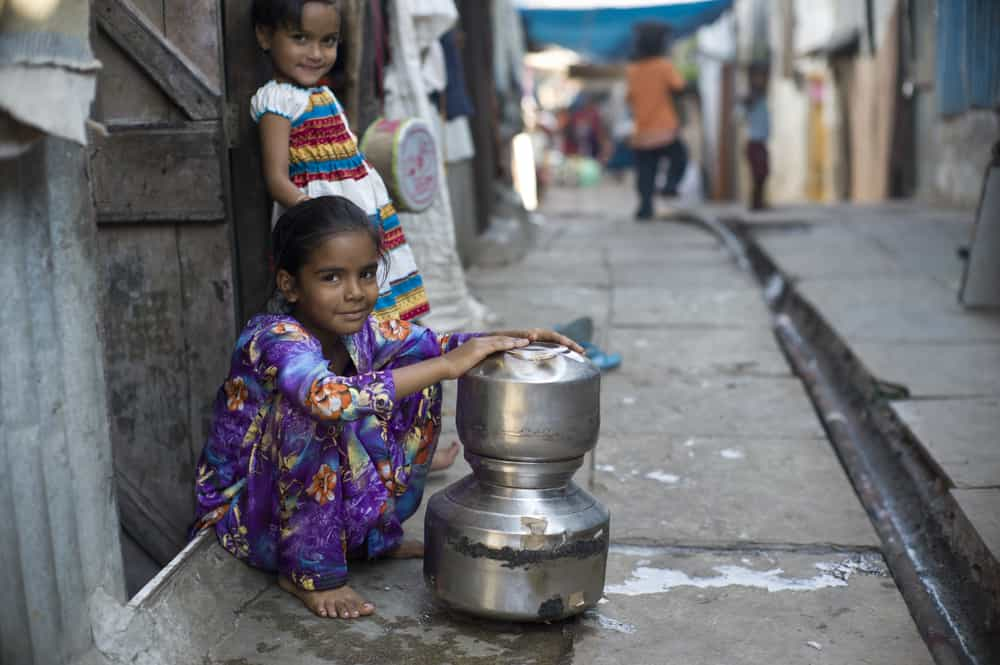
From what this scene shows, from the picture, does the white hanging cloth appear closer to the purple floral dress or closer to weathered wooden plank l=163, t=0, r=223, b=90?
weathered wooden plank l=163, t=0, r=223, b=90

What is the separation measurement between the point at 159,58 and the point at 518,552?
1.70 metres

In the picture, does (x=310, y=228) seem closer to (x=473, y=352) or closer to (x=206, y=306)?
(x=473, y=352)

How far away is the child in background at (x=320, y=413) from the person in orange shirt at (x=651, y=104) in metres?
8.77

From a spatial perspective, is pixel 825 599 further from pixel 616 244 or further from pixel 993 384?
pixel 616 244

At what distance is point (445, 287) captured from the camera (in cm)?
542

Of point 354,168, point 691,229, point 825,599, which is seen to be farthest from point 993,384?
point 691,229

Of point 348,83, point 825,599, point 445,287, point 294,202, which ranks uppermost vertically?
point 348,83

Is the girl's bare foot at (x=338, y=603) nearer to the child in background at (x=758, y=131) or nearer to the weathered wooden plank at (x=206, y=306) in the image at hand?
the weathered wooden plank at (x=206, y=306)

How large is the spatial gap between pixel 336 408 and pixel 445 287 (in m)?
3.10

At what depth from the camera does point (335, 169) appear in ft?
11.1

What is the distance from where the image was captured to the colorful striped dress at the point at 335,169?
3197 millimetres

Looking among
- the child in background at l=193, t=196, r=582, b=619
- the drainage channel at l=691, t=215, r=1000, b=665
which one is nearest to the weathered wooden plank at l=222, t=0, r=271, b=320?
the child in background at l=193, t=196, r=582, b=619

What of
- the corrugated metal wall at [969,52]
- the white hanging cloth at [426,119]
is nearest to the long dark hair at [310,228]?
the white hanging cloth at [426,119]

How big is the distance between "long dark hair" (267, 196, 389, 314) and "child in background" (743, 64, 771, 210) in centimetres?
972
